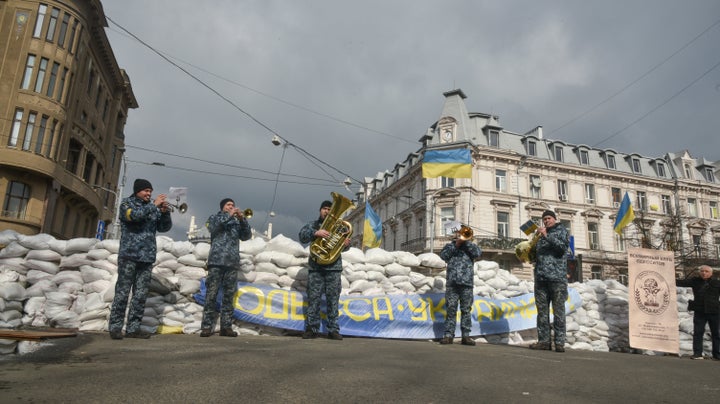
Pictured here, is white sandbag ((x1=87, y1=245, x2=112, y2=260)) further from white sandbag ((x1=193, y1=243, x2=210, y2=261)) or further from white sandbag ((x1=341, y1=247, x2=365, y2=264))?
white sandbag ((x1=341, y1=247, x2=365, y2=264))

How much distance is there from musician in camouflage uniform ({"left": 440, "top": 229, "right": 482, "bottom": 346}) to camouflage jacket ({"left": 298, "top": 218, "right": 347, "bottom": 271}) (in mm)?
1694

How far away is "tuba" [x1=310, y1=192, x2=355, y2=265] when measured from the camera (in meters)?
5.86

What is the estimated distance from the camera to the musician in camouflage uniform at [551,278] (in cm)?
586

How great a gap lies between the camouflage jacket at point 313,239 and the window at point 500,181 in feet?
96.0

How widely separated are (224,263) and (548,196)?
109 ft

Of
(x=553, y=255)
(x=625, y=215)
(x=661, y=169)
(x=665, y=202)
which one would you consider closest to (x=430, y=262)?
(x=553, y=255)

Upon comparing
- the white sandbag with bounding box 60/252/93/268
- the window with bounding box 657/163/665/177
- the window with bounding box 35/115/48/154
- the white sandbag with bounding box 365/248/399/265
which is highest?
the window with bounding box 657/163/665/177

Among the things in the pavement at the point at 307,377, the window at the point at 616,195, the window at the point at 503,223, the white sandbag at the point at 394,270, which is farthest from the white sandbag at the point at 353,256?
the window at the point at 616,195

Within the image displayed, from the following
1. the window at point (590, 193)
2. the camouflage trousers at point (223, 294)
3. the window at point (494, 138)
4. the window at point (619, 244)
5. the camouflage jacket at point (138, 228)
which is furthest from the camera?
the window at point (590, 193)

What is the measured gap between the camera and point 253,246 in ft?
21.7

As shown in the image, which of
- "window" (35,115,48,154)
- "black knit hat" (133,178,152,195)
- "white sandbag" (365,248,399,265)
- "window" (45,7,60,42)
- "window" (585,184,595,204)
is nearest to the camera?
"black knit hat" (133,178,152,195)

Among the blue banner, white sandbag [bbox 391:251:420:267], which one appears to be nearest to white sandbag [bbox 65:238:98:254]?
the blue banner

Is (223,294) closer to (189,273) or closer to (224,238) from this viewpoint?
(224,238)

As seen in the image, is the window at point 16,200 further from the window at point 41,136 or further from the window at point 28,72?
the window at point 28,72
